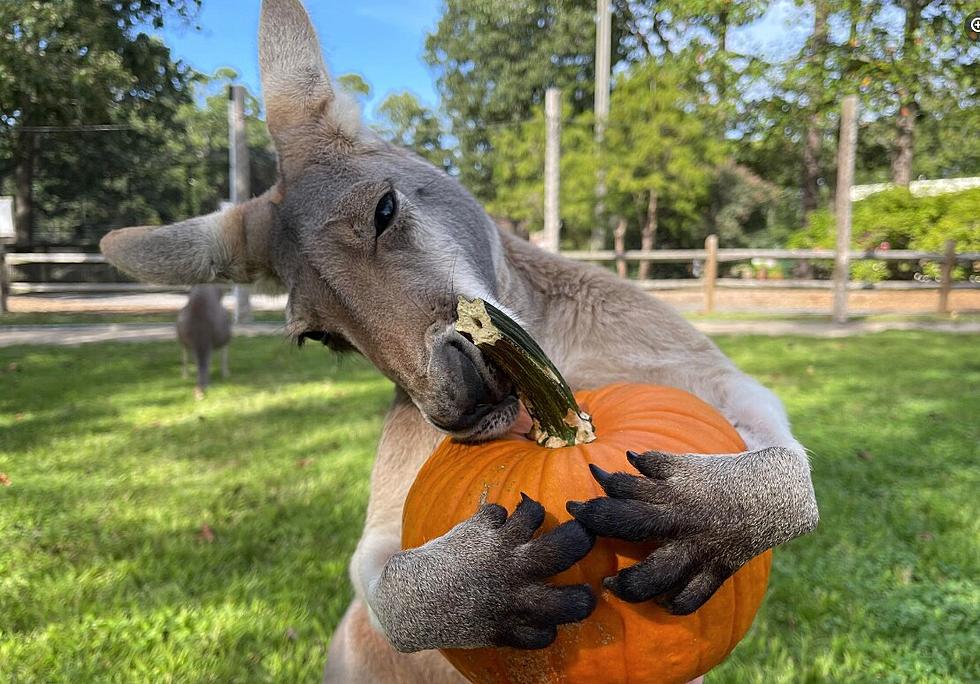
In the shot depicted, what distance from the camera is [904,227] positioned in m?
14.0

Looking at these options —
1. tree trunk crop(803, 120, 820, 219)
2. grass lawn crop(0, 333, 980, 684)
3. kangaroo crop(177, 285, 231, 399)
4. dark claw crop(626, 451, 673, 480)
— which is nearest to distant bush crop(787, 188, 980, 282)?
tree trunk crop(803, 120, 820, 219)

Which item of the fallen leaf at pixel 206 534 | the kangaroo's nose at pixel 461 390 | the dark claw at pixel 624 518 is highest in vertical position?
the kangaroo's nose at pixel 461 390

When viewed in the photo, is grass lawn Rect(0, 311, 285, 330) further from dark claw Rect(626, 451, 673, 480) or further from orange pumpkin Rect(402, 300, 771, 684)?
dark claw Rect(626, 451, 673, 480)

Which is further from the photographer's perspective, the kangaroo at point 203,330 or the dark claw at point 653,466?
the kangaroo at point 203,330

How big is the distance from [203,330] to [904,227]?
→ 13876 mm

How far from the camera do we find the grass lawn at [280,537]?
2.20 m

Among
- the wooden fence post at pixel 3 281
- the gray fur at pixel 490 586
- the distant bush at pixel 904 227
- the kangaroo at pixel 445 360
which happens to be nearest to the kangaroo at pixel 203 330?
the kangaroo at pixel 445 360

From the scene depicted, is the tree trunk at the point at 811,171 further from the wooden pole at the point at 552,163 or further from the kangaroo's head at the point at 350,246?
the kangaroo's head at the point at 350,246

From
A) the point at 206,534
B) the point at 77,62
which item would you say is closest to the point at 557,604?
the point at 206,534

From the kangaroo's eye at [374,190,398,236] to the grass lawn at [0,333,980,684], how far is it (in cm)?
57

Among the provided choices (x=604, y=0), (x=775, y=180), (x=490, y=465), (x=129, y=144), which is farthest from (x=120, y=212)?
(x=490, y=465)

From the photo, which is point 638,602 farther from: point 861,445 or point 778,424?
point 861,445

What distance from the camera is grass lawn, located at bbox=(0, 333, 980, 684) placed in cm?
220

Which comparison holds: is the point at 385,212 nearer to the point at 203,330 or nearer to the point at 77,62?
the point at 203,330
